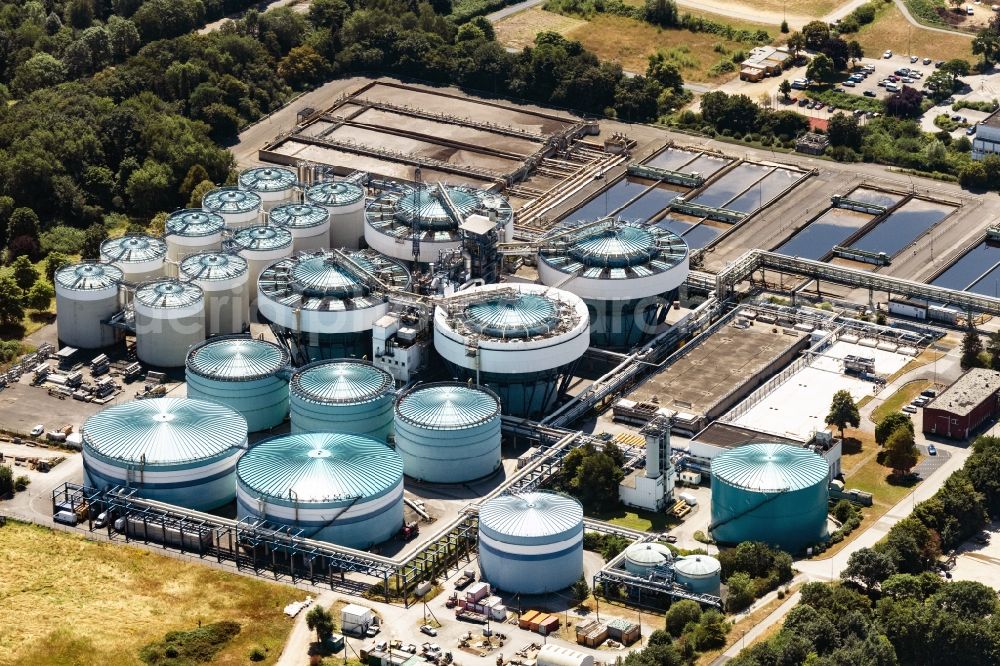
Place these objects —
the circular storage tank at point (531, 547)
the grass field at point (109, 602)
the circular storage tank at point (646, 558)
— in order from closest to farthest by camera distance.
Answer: the grass field at point (109, 602), the circular storage tank at point (646, 558), the circular storage tank at point (531, 547)

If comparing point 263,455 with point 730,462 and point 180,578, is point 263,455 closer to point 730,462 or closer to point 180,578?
point 180,578

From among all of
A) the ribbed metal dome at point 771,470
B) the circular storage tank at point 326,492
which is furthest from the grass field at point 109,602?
the ribbed metal dome at point 771,470

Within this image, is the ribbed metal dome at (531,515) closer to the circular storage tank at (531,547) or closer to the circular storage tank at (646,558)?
the circular storage tank at (531,547)

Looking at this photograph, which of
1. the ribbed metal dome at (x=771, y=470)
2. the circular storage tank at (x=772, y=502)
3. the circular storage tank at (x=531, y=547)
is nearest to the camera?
the circular storage tank at (x=531, y=547)

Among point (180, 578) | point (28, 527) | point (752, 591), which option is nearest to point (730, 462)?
point (752, 591)

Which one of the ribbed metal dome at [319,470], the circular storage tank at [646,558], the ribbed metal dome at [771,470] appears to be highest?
the ribbed metal dome at [771,470]

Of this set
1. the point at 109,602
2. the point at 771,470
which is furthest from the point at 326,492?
the point at 771,470
